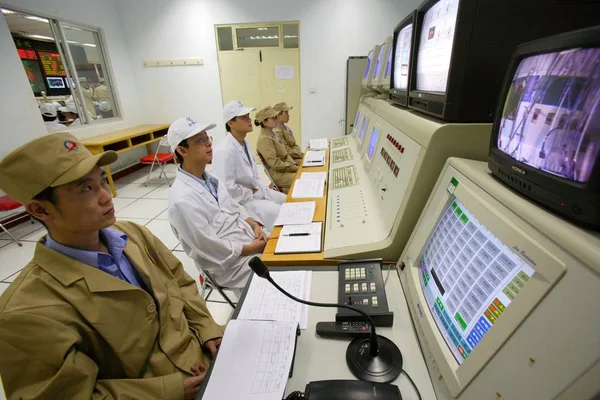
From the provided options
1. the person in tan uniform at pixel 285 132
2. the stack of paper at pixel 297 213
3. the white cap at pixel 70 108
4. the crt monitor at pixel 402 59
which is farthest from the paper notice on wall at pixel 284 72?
the stack of paper at pixel 297 213

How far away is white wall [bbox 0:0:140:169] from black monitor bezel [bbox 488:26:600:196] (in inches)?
179

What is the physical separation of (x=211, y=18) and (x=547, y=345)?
19.1 ft

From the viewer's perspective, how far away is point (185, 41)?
197 inches

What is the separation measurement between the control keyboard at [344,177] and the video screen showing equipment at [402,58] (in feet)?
1.92

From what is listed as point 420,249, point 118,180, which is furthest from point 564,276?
point 118,180

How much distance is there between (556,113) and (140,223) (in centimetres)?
355

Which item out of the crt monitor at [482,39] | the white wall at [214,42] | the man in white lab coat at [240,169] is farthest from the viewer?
the white wall at [214,42]

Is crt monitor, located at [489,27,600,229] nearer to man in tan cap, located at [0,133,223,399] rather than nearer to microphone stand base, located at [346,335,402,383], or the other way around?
microphone stand base, located at [346,335,402,383]

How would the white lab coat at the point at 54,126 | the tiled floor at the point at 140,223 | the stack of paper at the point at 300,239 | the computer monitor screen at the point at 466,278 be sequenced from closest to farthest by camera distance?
1. the computer monitor screen at the point at 466,278
2. the stack of paper at the point at 300,239
3. the tiled floor at the point at 140,223
4. the white lab coat at the point at 54,126

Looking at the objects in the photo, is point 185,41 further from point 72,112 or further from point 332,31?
point 332,31

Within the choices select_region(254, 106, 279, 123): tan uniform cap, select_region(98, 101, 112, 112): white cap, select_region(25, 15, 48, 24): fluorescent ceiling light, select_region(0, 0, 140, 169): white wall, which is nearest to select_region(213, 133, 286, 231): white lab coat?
select_region(254, 106, 279, 123): tan uniform cap

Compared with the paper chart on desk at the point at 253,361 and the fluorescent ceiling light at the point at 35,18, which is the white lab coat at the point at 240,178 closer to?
the paper chart on desk at the point at 253,361

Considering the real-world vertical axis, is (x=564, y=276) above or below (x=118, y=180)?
above

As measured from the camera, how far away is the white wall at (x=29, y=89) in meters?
3.21
